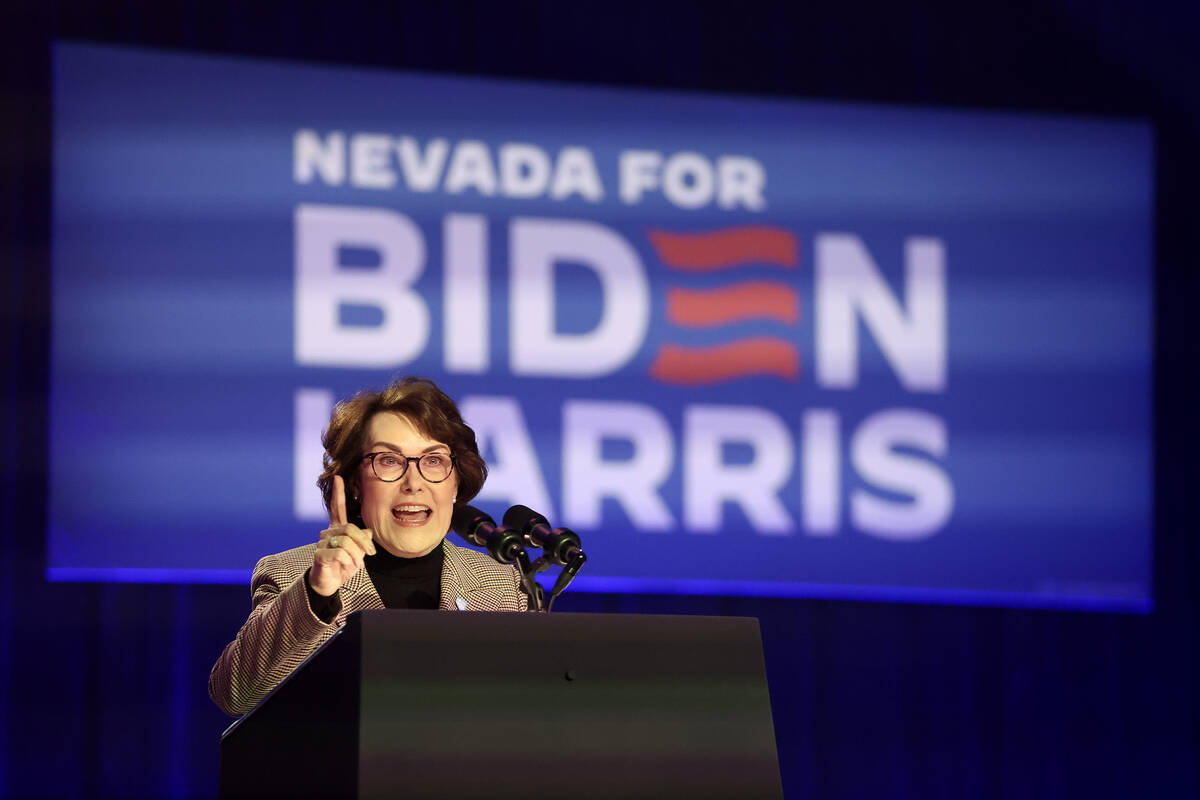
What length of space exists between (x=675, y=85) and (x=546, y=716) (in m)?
3.37

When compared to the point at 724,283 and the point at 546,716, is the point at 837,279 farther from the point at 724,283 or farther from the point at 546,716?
the point at 546,716

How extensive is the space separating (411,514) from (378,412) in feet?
0.53

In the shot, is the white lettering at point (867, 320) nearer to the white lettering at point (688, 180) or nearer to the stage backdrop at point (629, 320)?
the stage backdrop at point (629, 320)

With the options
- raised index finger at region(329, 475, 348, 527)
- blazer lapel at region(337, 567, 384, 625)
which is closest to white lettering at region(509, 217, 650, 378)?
blazer lapel at region(337, 567, 384, 625)

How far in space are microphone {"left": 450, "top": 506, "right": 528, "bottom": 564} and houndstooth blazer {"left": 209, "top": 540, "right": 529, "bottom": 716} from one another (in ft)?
0.55

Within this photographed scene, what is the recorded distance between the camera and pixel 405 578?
2043 millimetres

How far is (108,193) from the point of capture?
385cm

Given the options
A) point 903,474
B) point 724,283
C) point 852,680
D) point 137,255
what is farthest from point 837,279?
point 137,255

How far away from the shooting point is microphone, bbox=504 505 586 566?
1.57m

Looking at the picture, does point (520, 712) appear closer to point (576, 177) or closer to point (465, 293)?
point (465, 293)

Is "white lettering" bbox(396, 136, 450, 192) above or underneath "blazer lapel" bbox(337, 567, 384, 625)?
above

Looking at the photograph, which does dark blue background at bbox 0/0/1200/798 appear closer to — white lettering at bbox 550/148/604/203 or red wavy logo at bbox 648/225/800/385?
white lettering at bbox 550/148/604/203

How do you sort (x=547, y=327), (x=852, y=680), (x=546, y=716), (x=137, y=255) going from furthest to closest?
(x=852, y=680), (x=547, y=327), (x=137, y=255), (x=546, y=716)

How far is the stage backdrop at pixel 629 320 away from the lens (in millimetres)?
3830
